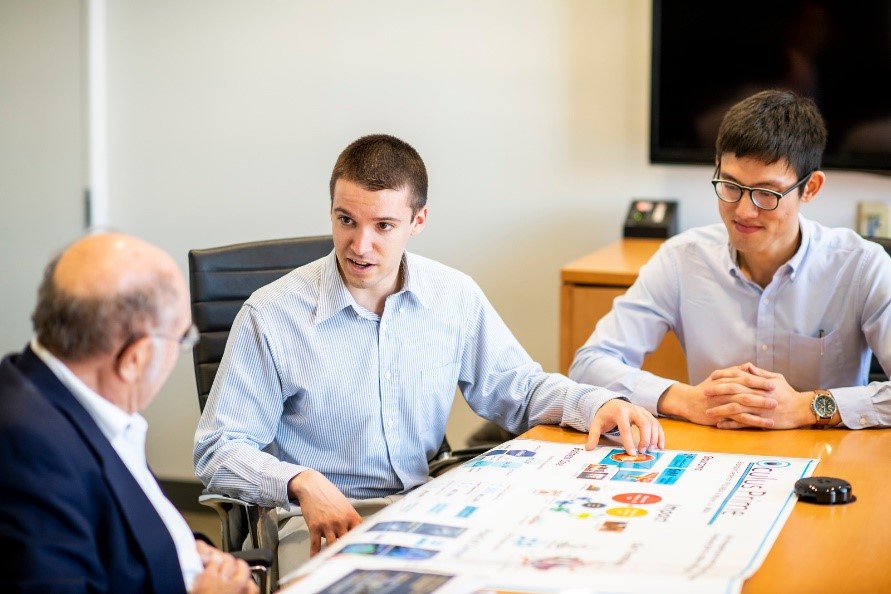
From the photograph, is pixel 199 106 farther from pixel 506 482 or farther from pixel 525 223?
pixel 506 482

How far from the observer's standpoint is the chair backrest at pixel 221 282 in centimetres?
242

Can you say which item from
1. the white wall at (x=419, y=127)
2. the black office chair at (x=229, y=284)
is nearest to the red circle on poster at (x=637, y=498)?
the black office chair at (x=229, y=284)

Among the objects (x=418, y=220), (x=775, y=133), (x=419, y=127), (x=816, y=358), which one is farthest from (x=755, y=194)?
(x=419, y=127)

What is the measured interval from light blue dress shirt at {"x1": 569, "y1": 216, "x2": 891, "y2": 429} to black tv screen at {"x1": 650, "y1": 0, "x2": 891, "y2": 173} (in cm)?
98

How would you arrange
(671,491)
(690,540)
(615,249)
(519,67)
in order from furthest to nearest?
(519,67)
(615,249)
(671,491)
(690,540)

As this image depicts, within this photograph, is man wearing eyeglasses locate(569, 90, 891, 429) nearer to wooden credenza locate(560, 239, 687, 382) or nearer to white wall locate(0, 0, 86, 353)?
wooden credenza locate(560, 239, 687, 382)

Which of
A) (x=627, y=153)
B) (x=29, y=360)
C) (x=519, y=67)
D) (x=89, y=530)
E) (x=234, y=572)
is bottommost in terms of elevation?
(x=234, y=572)

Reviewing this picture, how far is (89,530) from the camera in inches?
51.9

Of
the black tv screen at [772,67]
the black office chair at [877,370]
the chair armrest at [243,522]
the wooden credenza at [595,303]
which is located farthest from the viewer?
the black tv screen at [772,67]

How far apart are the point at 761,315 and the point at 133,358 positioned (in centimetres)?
148

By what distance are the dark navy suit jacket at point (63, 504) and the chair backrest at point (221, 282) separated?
102 cm

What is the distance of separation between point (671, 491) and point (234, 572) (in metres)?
0.66

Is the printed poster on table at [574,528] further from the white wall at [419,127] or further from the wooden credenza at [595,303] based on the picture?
the white wall at [419,127]

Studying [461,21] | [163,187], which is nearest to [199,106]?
[163,187]
